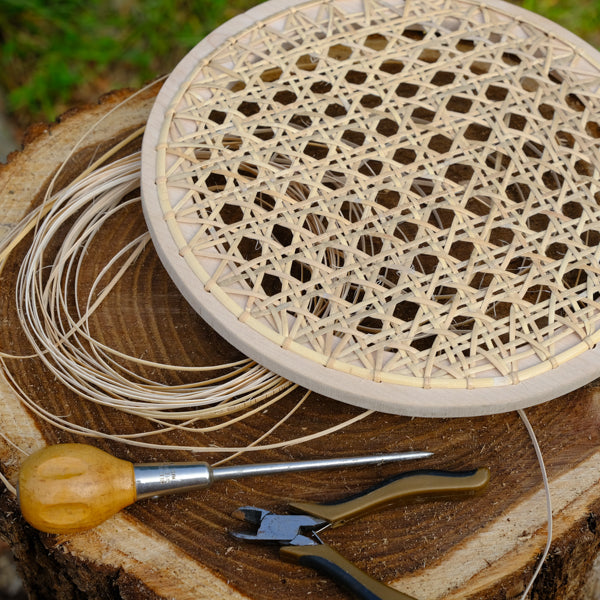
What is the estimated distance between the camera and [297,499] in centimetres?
104

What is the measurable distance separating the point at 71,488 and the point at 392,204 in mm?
733

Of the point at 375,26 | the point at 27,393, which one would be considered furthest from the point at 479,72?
the point at 27,393

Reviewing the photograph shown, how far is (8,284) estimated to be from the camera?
1.24m

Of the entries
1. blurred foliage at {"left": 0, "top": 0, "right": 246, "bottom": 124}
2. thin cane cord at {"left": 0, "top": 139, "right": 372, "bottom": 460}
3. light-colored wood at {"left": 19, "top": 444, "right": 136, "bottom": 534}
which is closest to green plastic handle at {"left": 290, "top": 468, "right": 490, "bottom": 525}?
thin cane cord at {"left": 0, "top": 139, "right": 372, "bottom": 460}

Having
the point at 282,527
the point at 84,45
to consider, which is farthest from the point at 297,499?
the point at 84,45

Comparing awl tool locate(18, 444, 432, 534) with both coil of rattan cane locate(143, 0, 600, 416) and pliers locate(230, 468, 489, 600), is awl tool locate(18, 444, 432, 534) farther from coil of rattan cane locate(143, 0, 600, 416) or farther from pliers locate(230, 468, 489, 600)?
coil of rattan cane locate(143, 0, 600, 416)

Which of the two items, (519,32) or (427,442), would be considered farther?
(519,32)

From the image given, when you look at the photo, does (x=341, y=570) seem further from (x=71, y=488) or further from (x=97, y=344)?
(x=97, y=344)

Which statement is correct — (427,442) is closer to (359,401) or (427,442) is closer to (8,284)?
(359,401)

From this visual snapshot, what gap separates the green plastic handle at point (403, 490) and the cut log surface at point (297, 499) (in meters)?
→ 0.04

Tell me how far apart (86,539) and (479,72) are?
110 centimetres

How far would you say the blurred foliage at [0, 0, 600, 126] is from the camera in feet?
7.74

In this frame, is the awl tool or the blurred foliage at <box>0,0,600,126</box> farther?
the blurred foliage at <box>0,0,600,126</box>

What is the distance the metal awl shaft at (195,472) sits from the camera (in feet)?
3.18
